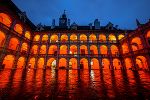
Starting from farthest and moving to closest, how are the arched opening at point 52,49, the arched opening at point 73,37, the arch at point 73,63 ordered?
the arched opening at point 73,37, the arched opening at point 52,49, the arch at point 73,63

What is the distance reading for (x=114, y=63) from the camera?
1046 inches

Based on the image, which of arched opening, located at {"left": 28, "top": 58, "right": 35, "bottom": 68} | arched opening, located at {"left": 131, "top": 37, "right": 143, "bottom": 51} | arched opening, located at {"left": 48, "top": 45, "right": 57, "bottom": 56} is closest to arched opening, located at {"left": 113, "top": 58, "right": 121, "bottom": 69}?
arched opening, located at {"left": 131, "top": 37, "right": 143, "bottom": 51}

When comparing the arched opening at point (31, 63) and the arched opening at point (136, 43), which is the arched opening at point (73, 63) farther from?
the arched opening at point (136, 43)

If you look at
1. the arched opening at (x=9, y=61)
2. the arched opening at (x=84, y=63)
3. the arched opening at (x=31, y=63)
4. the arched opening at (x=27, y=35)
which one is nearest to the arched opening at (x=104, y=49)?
the arched opening at (x=84, y=63)

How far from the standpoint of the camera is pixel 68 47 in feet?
91.2

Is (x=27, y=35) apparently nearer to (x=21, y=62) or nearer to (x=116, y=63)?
(x=21, y=62)

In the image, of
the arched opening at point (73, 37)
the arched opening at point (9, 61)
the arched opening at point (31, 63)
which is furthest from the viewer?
the arched opening at point (73, 37)

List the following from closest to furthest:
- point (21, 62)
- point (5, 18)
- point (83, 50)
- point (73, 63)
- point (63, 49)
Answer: point (5, 18) < point (21, 62) < point (73, 63) < point (83, 50) < point (63, 49)

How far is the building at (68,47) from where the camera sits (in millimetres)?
21867

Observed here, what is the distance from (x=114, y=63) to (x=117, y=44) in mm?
5346

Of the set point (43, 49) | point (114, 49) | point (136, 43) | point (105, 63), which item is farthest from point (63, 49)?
point (136, 43)

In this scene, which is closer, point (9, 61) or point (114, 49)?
point (9, 61)

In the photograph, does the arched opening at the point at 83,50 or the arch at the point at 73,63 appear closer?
the arch at the point at 73,63

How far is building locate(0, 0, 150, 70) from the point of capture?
21867 millimetres
